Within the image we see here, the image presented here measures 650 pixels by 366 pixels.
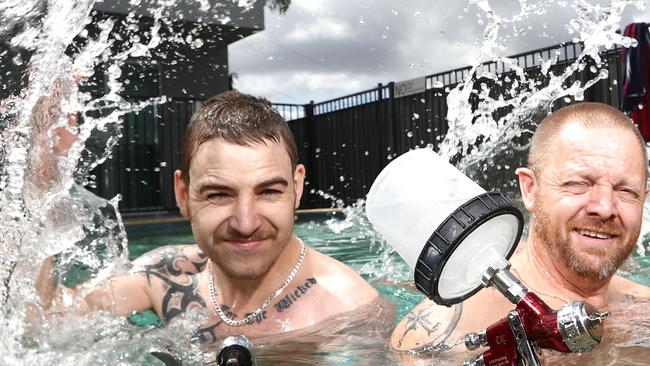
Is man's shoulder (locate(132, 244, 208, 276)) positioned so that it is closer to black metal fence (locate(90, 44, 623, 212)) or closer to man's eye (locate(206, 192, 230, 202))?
man's eye (locate(206, 192, 230, 202))

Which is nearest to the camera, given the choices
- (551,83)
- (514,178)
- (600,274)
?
(600,274)

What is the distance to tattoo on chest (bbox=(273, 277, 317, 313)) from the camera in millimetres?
2977

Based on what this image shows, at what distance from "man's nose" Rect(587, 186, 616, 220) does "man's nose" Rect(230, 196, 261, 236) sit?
117 cm

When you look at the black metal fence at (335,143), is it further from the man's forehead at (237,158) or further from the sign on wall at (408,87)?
the man's forehead at (237,158)

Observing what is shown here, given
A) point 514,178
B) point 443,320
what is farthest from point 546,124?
point 514,178

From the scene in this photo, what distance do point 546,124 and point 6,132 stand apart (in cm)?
210

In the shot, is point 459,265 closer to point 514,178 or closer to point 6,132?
point 6,132

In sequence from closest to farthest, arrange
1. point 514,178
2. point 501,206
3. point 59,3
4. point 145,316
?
point 501,206 < point 145,316 < point 59,3 < point 514,178

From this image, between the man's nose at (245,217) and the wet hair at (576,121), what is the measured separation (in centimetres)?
106

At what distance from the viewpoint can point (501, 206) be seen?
1.29 meters

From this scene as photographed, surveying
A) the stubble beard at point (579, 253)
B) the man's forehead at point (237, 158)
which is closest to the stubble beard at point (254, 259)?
the man's forehead at point (237, 158)

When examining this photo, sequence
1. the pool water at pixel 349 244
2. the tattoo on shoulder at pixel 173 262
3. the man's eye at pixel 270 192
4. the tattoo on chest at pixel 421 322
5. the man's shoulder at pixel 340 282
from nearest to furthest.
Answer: the tattoo on chest at pixel 421 322
the man's eye at pixel 270 192
the man's shoulder at pixel 340 282
the tattoo on shoulder at pixel 173 262
the pool water at pixel 349 244

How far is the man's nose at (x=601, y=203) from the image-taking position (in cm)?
241

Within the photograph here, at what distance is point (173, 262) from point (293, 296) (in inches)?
29.2
